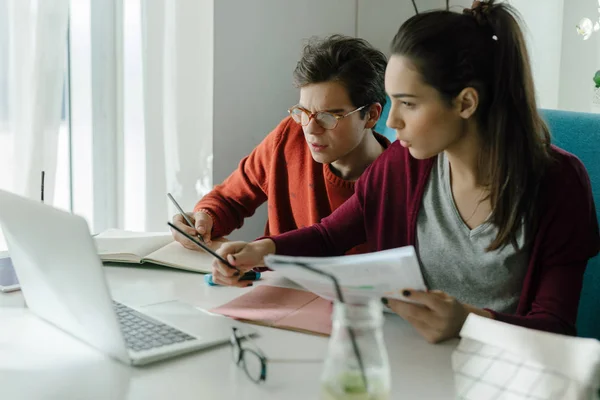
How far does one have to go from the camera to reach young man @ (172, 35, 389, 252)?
5.09ft

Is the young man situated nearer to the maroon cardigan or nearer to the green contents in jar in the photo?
the maroon cardigan

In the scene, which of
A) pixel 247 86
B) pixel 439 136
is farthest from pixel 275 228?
pixel 439 136

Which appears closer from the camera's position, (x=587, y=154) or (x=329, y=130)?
(x=587, y=154)

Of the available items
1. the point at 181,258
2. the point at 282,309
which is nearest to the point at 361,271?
the point at 282,309

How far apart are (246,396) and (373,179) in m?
0.69

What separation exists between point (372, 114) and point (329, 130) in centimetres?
14

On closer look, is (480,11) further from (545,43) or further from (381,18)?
(381,18)

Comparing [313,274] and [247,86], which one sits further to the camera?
[247,86]

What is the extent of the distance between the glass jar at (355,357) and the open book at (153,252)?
0.76 metres

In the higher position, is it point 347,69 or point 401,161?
point 347,69

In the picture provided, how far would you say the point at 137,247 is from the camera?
57.7 inches

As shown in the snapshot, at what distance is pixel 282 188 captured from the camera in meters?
1.80

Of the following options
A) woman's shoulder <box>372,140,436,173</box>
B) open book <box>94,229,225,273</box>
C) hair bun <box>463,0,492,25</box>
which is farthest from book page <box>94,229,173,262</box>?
hair bun <box>463,0,492,25</box>

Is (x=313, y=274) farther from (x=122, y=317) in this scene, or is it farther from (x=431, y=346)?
(x=122, y=317)
